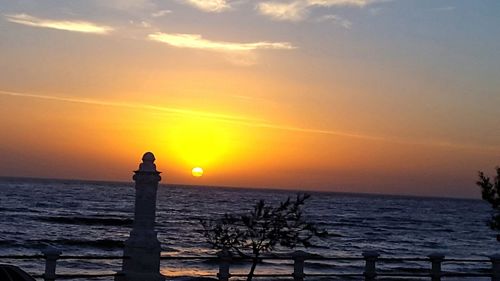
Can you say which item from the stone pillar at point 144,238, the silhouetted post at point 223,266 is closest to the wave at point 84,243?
the silhouetted post at point 223,266

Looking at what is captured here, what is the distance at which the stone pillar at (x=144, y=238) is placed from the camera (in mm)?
11688

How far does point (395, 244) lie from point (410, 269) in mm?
22902

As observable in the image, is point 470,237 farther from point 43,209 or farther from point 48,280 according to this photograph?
point 48,280

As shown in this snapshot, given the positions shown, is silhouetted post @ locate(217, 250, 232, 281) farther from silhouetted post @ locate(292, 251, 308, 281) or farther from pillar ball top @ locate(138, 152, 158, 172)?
pillar ball top @ locate(138, 152, 158, 172)

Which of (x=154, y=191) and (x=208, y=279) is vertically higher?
(x=154, y=191)

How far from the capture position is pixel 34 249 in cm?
4331

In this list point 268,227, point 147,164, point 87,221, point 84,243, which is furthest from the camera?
point 87,221

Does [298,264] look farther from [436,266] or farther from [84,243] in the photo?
[84,243]

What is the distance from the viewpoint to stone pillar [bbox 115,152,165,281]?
38.3 ft

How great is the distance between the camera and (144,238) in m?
11.7

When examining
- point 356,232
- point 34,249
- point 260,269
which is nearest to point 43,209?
point 356,232

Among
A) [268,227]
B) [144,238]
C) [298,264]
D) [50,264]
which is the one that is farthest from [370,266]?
[50,264]

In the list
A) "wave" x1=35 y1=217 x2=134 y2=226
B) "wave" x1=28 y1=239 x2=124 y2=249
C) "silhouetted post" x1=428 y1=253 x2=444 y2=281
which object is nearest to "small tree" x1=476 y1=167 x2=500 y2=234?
A: "silhouetted post" x1=428 y1=253 x2=444 y2=281

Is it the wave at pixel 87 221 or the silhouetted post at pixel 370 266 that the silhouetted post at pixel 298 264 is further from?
the wave at pixel 87 221
